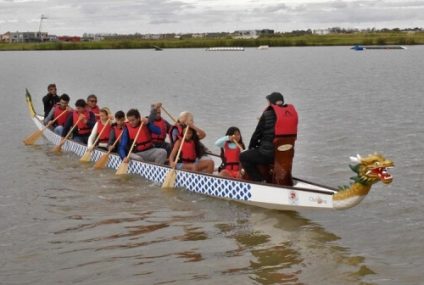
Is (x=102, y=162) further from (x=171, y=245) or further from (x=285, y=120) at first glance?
(x=285, y=120)

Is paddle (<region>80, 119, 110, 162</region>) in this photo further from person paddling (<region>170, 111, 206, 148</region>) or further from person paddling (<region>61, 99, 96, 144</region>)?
person paddling (<region>170, 111, 206, 148</region>)

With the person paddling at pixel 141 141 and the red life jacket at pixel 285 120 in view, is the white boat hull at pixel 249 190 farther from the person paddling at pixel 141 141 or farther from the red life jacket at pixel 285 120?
the red life jacket at pixel 285 120

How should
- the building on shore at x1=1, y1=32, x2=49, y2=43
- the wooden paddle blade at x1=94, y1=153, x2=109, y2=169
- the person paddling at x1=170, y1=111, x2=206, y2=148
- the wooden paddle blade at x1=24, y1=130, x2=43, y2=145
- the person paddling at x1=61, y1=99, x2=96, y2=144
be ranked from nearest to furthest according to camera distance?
the person paddling at x1=170, y1=111, x2=206, y2=148 → the wooden paddle blade at x1=94, y1=153, x2=109, y2=169 → the person paddling at x1=61, y1=99, x2=96, y2=144 → the wooden paddle blade at x1=24, y1=130, x2=43, y2=145 → the building on shore at x1=1, y1=32, x2=49, y2=43

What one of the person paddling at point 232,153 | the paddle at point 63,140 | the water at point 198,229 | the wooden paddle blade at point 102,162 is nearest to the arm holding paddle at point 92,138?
the water at point 198,229

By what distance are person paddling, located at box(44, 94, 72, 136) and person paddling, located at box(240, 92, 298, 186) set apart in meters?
9.18

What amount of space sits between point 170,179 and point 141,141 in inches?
67.7

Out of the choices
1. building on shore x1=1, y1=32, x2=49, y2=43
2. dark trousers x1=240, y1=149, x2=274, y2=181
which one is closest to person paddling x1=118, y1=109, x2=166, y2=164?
dark trousers x1=240, y1=149, x2=274, y2=181

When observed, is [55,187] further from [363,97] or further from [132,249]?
[363,97]

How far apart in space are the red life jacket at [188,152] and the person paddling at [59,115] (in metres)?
6.80

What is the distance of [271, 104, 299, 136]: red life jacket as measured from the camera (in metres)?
10.5

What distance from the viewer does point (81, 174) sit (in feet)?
51.3

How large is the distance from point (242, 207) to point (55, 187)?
4.84 metres

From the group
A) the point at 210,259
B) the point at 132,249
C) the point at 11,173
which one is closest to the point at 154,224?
the point at 132,249

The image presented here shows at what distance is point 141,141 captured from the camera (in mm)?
14516
